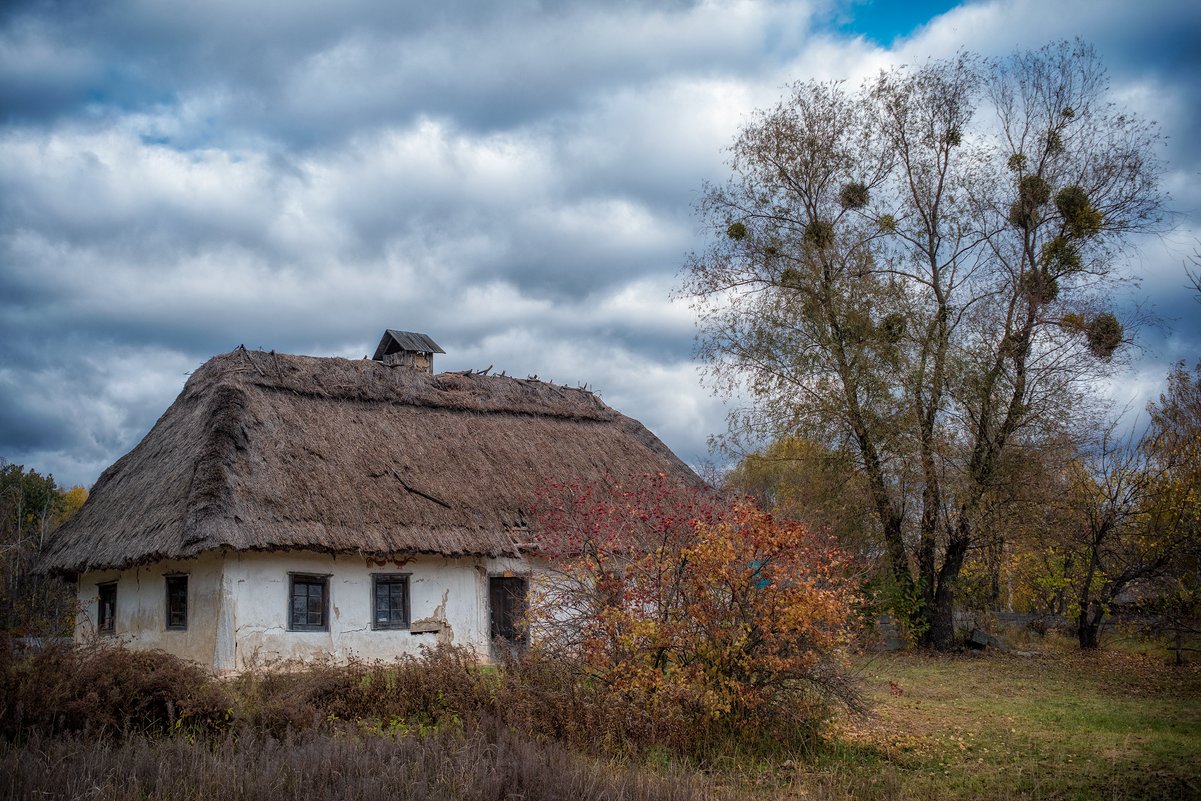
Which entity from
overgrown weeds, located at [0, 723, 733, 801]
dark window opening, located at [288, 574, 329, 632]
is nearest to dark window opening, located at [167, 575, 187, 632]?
dark window opening, located at [288, 574, 329, 632]

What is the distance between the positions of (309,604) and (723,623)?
8842mm

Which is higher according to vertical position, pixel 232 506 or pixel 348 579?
pixel 232 506

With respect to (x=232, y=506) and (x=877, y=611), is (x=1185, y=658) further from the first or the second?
(x=232, y=506)

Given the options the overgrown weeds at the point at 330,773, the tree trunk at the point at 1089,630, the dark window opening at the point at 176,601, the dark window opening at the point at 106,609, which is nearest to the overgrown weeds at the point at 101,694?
the overgrown weeds at the point at 330,773

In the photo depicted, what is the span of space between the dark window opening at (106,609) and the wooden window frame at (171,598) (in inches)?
90.6

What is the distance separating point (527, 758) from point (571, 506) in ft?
14.6

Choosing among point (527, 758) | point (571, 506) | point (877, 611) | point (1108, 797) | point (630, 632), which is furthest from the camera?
point (877, 611)

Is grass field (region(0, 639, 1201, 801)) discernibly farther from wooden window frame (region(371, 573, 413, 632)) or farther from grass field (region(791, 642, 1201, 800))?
wooden window frame (region(371, 573, 413, 632))

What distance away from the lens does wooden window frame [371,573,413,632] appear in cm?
1596

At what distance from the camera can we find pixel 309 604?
15461 mm

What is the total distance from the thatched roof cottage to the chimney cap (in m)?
2.64

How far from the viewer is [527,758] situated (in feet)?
22.0

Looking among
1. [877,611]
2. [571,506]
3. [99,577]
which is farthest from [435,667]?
[877,611]

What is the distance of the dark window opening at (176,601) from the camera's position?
1560 cm
